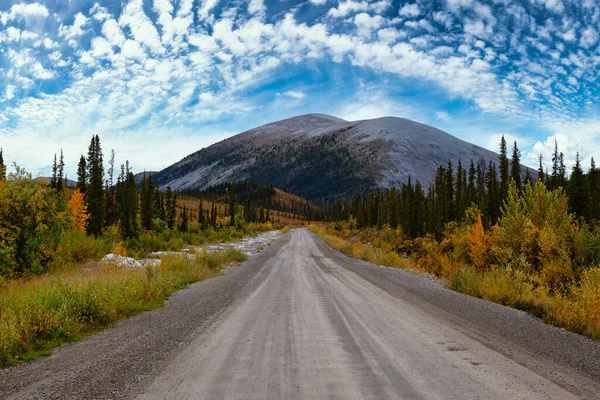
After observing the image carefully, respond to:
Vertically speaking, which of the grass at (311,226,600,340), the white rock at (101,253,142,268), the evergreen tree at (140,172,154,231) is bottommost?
the white rock at (101,253,142,268)

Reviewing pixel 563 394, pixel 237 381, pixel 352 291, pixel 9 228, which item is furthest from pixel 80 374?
pixel 9 228

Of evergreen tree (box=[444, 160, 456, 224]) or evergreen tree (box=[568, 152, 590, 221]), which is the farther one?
evergreen tree (box=[444, 160, 456, 224])

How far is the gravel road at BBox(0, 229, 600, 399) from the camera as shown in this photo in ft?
14.6

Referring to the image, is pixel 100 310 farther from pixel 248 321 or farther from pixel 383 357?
pixel 383 357

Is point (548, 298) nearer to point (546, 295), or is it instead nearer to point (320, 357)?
point (546, 295)

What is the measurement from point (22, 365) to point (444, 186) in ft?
163

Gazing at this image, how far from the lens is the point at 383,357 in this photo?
5547 millimetres

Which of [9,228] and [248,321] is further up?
[9,228]

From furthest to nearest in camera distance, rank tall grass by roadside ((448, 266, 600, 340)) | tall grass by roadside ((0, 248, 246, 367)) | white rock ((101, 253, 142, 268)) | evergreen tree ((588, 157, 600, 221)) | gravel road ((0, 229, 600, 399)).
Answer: evergreen tree ((588, 157, 600, 221)), white rock ((101, 253, 142, 268)), tall grass by roadside ((448, 266, 600, 340)), tall grass by roadside ((0, 248, 246, 367)), gravel road ((0, 229, 600, 399))

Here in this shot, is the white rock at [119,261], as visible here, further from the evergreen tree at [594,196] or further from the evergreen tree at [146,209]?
the evergreen tree at [594,196]

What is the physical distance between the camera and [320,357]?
18.2 feet

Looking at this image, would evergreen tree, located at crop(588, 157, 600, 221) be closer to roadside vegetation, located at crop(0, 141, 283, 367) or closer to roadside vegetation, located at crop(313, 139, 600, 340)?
roadside vegetation, located at crop(313, 139, 600, 340)

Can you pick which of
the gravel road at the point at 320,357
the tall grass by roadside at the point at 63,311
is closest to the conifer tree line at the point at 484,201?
the gravel road at the point at 320,357

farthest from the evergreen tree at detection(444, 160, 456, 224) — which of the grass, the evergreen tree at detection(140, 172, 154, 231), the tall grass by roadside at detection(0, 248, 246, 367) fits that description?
the evergreen tree at detection(140, 172, 154, 231)
